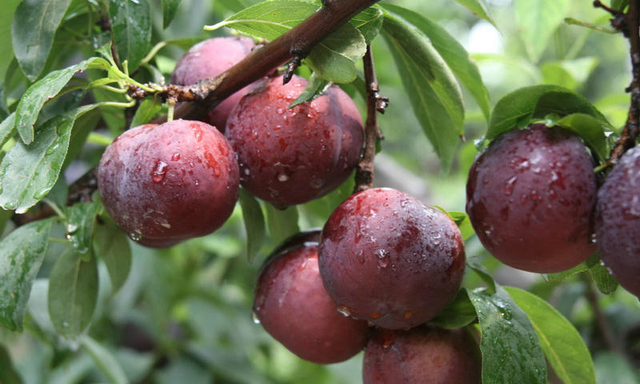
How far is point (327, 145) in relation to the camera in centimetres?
63

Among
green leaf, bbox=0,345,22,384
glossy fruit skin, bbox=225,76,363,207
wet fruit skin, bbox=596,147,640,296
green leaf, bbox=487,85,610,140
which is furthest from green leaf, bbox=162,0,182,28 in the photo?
green leaf, bbox=0,345,22,384

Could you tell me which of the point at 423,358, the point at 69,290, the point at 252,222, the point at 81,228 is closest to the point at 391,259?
the point at 423,358

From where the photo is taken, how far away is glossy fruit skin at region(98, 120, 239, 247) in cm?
56

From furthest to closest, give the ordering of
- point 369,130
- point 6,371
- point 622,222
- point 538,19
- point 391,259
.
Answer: point 538,19, point 6,371, point 369,130, point 391,259, point 622,222

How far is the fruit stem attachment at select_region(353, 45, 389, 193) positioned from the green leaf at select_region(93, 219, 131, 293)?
350 millimetres

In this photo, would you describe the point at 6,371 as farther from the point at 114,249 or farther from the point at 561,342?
the point at 561,342

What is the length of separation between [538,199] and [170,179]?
1.01 ft

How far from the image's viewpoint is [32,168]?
1.88 feet

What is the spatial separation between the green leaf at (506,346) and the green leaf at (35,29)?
0.52 metres

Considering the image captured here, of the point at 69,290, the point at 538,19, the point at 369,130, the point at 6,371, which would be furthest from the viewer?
the point at 538,19

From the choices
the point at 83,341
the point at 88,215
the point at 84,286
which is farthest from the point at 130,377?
the point at 88,215

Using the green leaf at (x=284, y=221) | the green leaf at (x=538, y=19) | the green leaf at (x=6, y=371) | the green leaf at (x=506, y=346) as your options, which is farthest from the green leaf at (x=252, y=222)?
the green leaf at (x=538, y=19)

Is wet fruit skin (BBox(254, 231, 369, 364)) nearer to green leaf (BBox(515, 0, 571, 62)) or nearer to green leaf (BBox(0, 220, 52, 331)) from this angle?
green leaf (BBox(0, 220, 52, 331))

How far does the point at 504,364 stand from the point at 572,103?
9.4 inches
